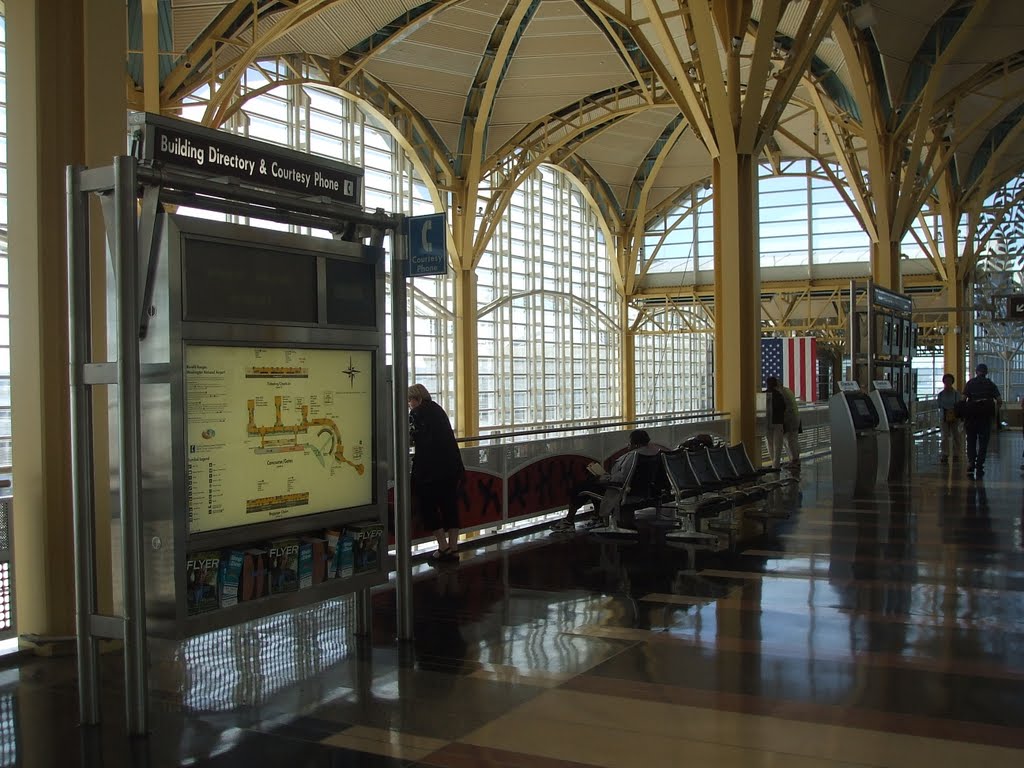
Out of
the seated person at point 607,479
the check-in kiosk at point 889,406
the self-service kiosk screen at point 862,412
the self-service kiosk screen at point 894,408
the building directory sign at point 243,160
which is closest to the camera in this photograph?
the building directory sign at point 243,160

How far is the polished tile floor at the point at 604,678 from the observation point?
175 inches

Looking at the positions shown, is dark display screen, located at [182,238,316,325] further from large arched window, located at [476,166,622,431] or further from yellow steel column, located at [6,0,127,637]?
large arched window, located at [476,166,622,431]

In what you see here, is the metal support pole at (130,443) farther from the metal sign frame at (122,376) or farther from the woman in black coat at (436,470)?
the woman in black coat at (436,470)

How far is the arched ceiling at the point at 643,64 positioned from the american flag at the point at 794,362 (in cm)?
630

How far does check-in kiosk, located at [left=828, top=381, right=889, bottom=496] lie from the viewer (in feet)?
50.3

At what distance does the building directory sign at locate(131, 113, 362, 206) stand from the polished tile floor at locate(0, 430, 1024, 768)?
2.83 meters

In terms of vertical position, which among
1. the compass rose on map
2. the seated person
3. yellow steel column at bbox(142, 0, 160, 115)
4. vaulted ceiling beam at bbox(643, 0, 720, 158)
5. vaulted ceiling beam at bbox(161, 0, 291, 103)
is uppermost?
vaulted ceiling beam at bbox(161, 0, 291, 103)

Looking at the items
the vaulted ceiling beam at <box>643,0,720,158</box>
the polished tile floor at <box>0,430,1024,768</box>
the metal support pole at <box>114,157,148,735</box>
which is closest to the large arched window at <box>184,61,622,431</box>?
the vaulted ceiling beam at <box>643,0,720,158</box>

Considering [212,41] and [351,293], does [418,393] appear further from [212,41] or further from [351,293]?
[212,41]

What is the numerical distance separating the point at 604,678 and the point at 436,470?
3.98m

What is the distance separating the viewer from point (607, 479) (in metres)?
11.1

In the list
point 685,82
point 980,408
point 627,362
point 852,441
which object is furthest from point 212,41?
point 627,362

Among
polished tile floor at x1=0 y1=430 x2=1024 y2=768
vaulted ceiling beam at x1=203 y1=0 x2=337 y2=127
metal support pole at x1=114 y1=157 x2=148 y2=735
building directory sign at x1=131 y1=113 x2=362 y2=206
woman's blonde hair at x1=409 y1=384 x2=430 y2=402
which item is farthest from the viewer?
vaulted ceiling beam at x1=203 y1=0 x2=337 y2=127

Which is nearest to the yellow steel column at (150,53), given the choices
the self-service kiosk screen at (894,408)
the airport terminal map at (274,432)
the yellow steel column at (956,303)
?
the airport terminal map at (274,432)
